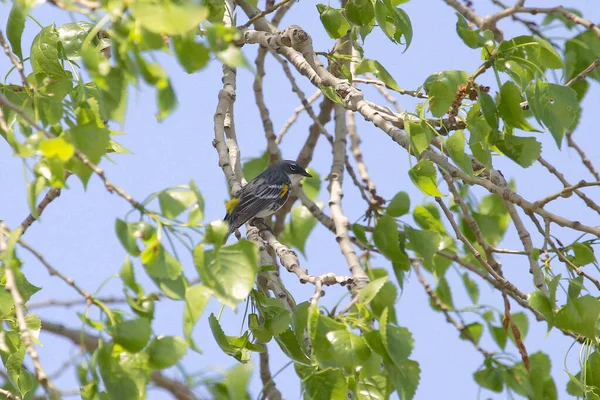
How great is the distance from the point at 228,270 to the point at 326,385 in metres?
0.74

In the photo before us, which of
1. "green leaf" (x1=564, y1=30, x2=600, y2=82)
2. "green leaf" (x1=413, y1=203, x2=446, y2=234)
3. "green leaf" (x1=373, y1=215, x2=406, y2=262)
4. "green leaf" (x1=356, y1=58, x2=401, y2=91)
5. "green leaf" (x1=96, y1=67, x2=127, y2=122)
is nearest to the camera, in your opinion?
"green leaf" (x1=96, y1=67, x2=127, y2=122)

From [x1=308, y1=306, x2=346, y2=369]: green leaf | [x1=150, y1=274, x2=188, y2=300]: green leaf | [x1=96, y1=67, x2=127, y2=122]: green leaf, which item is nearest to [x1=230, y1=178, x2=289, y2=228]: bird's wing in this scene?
[x1=308, y1=306, x2=346, y2=369]: green leaf

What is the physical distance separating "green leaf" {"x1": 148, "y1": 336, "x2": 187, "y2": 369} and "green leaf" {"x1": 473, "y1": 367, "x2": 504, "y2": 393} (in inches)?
97.5

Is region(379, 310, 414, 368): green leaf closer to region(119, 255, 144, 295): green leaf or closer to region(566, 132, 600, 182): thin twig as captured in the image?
region(119, 255, 144, 295): green leaf

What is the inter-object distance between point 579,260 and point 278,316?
1594 millimetres

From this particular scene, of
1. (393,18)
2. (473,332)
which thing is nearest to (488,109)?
(393,18)

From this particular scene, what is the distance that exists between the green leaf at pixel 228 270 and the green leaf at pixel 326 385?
2.02ft

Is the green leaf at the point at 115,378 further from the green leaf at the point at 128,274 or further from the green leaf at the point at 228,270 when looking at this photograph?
the green leaf at the point at 228,270

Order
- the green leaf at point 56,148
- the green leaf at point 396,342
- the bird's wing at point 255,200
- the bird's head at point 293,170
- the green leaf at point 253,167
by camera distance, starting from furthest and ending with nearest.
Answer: the bird's head at point 293,170 → the bird's wing at point 255,200 → the green leaf at point 253,167 → the green leaf at point 396,342 → the green leaf at point 56,148

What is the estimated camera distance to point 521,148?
328 centimetres

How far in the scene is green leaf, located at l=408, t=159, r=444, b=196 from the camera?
3.07m

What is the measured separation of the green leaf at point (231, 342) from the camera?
3.15 m

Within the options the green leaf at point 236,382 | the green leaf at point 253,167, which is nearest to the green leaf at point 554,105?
the green leaf at point 236,382

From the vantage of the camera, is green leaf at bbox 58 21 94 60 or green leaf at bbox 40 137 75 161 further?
green leaf at bbox 58 21 94 60
